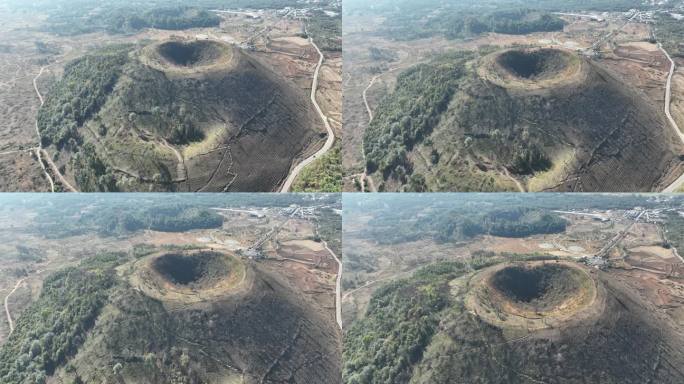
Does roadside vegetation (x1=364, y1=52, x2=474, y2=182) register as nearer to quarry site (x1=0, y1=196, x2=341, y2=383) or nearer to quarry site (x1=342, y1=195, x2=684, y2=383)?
quarry site (x1=0, y1=196, x2=341, y2=383)

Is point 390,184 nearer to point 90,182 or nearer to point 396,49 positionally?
point 90,182

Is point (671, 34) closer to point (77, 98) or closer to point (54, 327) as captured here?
point (77, 98)

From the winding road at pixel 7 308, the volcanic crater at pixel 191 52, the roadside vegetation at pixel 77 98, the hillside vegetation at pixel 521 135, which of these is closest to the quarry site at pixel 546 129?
the hillside vegetation at pixel 521 135

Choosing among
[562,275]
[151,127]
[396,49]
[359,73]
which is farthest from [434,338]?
[396,49]

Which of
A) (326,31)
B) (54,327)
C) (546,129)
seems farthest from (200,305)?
(326,31)

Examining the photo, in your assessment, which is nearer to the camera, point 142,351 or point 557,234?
point 142,351

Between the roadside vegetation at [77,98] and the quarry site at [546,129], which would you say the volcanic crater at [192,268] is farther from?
the quarry site at [546,129]

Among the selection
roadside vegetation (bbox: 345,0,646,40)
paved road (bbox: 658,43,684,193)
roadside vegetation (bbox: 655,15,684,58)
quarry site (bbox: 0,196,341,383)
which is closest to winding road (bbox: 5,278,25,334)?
quarry site (bbox: 0,196,341,383)
